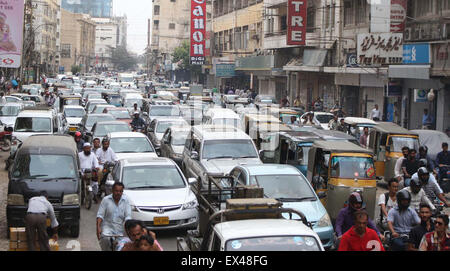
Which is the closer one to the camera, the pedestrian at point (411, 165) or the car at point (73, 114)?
the pedestrian at point (411, 165)

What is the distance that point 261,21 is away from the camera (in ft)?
201

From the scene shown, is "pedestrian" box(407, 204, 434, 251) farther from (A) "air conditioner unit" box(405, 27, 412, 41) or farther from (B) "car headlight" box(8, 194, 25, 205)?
(A) "air conditioner unit" box(405, 27, 412, 41)

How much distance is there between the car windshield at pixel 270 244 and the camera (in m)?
7.05

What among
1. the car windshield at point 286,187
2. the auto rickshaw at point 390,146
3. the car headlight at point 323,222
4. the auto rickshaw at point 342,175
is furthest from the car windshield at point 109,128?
the car headlight at point 323,222

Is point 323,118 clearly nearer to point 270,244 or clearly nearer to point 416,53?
point 416,53

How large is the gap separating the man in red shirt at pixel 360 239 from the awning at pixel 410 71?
21.8 meters

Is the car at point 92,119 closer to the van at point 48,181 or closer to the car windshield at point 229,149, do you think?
the car windshield at point 229,149

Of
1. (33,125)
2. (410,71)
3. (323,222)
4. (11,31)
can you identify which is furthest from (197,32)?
(323,222)

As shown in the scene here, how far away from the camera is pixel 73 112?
3212cm

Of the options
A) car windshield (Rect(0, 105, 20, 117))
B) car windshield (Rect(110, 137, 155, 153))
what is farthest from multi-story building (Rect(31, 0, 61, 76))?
car windshield (Rect(110, 137, 155, 153))

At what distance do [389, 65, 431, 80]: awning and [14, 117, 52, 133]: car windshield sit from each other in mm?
15326

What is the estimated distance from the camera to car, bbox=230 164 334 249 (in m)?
11.4

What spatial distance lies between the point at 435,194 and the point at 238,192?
3973 millimetres

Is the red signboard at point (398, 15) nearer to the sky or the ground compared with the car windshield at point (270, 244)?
nearer to the sky
